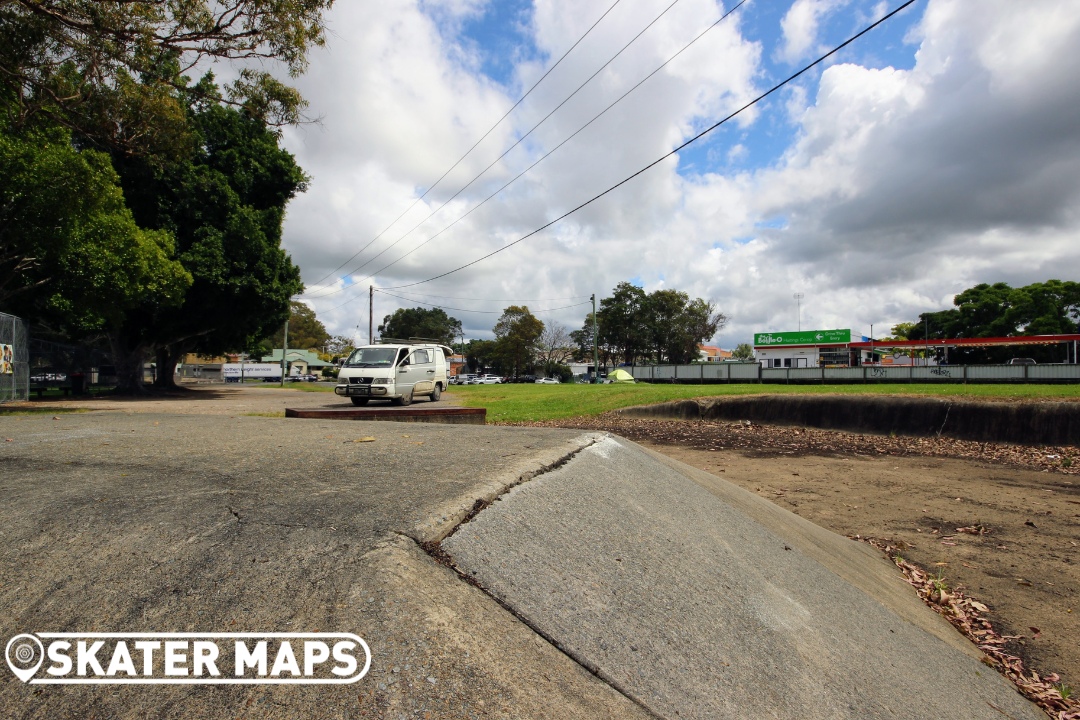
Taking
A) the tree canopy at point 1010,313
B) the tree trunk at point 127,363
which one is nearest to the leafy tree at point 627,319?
the tree canopy at point 1010,313

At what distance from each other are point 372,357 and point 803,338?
4693 cm

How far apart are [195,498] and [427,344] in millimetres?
15836

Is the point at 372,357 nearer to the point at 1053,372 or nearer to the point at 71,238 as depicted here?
the point at 71,238

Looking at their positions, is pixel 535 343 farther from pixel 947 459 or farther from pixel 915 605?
pixel 915 605

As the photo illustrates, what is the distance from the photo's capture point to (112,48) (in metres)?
9.35

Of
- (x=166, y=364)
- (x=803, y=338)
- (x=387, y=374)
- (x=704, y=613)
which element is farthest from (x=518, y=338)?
(x=704, y=613)

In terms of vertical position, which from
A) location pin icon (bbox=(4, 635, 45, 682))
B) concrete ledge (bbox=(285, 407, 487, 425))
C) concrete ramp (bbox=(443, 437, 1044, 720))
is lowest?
concrete ramp (bbox=(443, 437, 1044, 720))

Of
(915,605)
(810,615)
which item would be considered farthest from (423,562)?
(915,605)

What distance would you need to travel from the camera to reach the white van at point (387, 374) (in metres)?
15.8

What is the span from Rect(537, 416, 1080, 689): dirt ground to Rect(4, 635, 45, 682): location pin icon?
5.14 metres

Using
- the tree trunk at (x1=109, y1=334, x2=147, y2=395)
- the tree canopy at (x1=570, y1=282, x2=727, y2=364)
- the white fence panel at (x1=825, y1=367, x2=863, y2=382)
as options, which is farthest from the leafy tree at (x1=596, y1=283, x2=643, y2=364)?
the tree trunk at (x1=109, y1=334, x2=147, y2=395)

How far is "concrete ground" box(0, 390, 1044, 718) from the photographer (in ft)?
6.43

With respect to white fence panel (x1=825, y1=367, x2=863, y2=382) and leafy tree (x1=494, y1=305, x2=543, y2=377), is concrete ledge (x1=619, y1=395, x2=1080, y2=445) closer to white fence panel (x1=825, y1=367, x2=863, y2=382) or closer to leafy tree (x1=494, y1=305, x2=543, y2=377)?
white fence panel (x1=825, y1=367, x2=863, y2=382)

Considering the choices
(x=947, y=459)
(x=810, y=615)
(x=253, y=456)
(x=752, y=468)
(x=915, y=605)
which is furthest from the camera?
(x=947, y=459)
